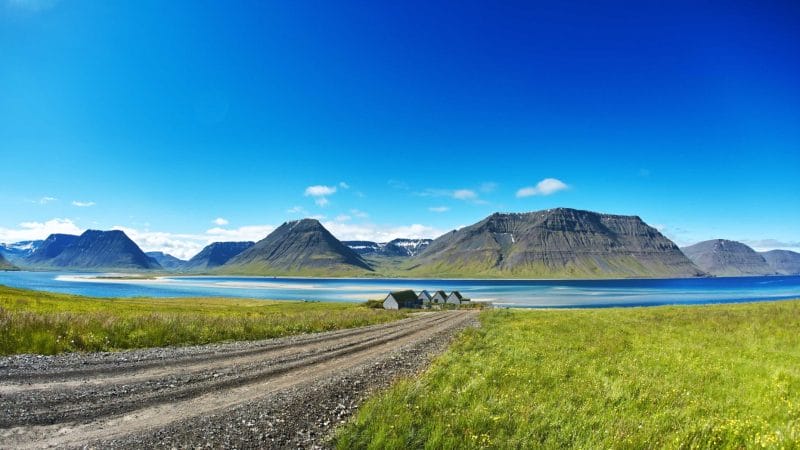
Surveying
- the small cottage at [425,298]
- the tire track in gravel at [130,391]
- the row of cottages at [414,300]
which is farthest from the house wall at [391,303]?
the tire track in gravel at [130,391]

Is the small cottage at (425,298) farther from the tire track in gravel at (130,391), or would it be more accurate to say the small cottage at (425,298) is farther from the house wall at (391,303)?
the tire track in gravel at (130,391)

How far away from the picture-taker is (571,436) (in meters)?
10.5

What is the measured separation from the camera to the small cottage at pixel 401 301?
109875mm

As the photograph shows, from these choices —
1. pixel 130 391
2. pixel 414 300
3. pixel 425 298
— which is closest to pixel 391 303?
pixel 414 300

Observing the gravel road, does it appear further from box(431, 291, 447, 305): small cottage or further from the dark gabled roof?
box(431, 291, 447, 305): small cottage

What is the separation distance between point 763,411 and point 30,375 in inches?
1009

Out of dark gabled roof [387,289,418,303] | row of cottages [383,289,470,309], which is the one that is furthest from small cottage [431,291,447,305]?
dark gabled roof [387,289,418,303]

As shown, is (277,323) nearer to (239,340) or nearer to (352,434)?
(239,340)

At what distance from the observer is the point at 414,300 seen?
Result: 119750 mm

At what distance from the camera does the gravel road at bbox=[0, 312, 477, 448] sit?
10.3 meters

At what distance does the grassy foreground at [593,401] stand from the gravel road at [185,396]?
198 centimetres

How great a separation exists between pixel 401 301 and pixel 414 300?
832cm

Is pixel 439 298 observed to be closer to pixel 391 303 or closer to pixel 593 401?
pixel 391 303

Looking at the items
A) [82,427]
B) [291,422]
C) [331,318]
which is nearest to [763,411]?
[291,422]
